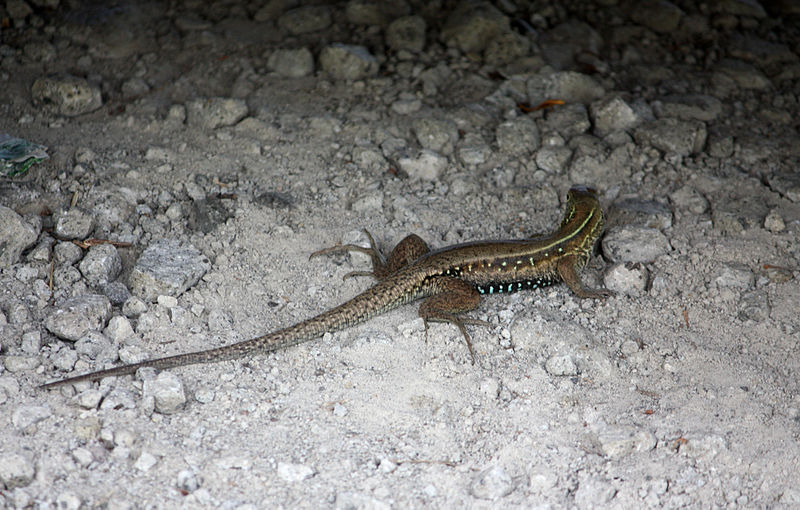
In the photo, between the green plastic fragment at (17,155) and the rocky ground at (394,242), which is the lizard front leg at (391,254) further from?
the green plastic fragment at (17,155)

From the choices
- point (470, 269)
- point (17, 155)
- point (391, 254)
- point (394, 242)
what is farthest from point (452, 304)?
point (17, 155)

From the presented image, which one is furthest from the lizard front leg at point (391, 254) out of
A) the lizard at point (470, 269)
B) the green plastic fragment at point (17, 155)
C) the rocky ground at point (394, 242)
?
the green plastic fragment at point (17, 155)

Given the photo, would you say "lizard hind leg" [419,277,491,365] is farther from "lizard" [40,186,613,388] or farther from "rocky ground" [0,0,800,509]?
"rocky ground" [0,0,800,509]

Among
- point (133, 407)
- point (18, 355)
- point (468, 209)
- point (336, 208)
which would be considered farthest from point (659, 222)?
point (18, 355)

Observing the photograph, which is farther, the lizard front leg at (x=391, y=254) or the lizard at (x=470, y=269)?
the lizard front leg at (x=391, y=254)

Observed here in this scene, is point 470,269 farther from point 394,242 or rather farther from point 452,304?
point 394,242

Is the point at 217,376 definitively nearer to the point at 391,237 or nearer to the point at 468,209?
the point at 391,237

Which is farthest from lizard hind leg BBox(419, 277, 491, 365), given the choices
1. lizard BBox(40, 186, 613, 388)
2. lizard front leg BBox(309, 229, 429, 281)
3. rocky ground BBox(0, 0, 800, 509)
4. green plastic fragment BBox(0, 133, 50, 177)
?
green plastic fragment BBox(0, 133, 50, 177)
